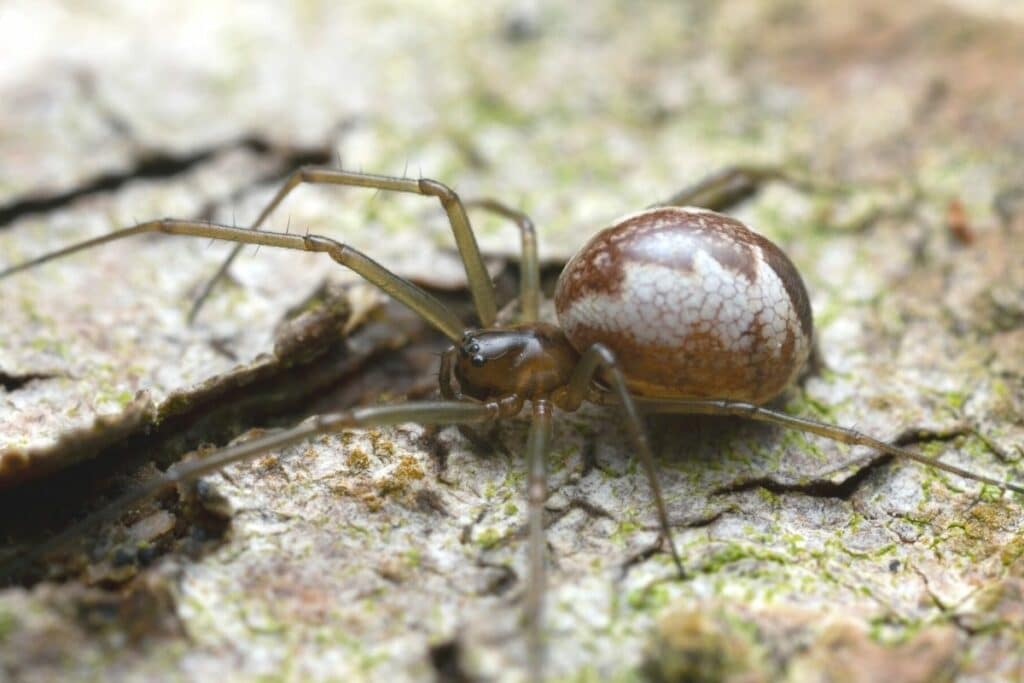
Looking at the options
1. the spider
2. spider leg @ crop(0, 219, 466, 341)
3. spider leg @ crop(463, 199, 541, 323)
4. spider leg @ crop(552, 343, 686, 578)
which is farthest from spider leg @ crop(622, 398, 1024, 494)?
spider leg @ crop(0, 219, 466, 341)

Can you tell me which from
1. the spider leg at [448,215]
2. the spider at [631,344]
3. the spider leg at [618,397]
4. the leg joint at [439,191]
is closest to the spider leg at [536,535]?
the spider at [631,344]

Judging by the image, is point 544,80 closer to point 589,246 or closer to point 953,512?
point 589,246

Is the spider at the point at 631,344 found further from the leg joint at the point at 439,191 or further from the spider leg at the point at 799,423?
the leg joint at the point at 439,191

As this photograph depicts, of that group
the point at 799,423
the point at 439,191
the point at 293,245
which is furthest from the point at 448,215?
the point at 799,423

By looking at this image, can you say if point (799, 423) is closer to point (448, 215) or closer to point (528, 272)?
point (528, 272)

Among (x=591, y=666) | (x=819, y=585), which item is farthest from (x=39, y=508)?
(x=819, y=585)

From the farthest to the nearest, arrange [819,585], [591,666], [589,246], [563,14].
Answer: [563,14] < [589,246] < [819,585] < [591,666]

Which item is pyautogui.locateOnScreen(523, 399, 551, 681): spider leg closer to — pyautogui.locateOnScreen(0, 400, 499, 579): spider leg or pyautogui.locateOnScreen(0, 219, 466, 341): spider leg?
pyautogui.locateOnScreen(0, 400, 499, 579): spider leg
